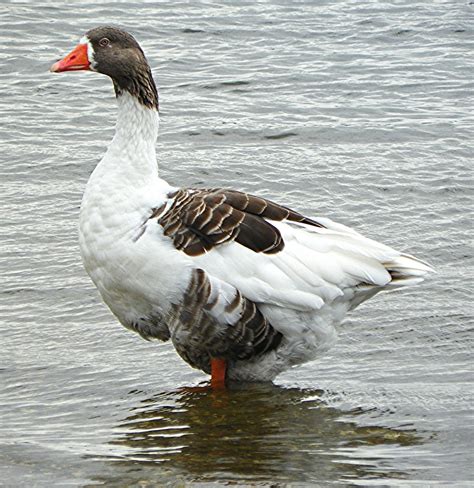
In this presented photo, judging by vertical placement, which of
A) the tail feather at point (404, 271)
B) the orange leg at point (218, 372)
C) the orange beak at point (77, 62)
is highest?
the orange beak at point (77, 62)

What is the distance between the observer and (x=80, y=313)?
8.33 m

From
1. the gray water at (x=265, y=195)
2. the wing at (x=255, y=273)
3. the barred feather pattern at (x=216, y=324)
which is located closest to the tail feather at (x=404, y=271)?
the wing at (x=255, y=273)

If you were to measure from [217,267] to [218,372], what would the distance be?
758 millimetres

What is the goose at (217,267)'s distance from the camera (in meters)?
6.83

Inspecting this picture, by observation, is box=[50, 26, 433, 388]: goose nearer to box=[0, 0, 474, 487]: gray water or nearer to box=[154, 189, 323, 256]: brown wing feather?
box=[154, 189, 323, 256]: brown wing feather

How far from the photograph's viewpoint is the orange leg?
7203mm

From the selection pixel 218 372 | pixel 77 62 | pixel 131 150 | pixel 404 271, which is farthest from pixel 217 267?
pixel 77 62

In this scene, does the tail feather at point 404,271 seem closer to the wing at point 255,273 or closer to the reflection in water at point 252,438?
the wing at point 255,273

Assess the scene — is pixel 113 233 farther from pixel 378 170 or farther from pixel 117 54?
pixel 378 170

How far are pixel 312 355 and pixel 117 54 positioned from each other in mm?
2188

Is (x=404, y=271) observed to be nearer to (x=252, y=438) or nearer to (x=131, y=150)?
(x=252, y=438)

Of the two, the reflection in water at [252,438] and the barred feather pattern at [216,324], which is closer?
the reflection in water at [252,438]

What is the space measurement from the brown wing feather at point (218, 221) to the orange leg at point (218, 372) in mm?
749

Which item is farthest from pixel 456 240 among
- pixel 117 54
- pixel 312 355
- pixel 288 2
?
pixel 288 2
